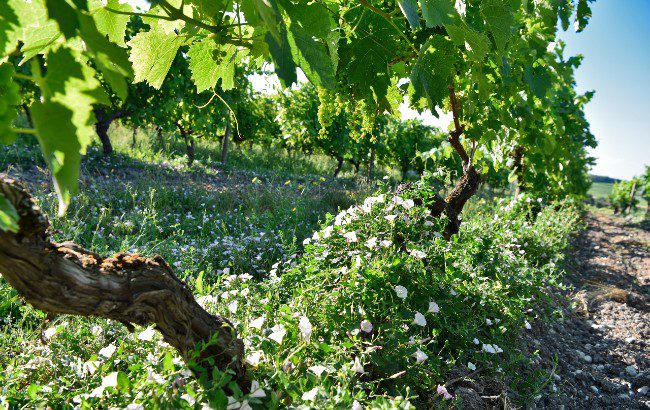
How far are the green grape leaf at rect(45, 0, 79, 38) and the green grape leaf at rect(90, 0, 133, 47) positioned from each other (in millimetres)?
477

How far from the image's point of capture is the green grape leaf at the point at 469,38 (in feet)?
3.39

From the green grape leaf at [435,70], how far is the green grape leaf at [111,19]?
2.41ft

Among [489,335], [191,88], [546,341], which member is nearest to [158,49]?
[489,335]

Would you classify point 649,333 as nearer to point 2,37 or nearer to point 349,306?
point 349,306

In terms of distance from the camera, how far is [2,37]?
0.65m

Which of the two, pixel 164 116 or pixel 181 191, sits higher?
pixel 164 116

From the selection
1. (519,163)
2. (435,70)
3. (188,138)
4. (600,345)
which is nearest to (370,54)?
(435,70)

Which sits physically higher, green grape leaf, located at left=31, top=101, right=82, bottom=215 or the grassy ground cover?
green grape leaf, located at left=31, top=101, right=82, bottom=215

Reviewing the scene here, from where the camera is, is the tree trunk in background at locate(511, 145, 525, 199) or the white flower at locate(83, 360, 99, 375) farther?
the tree trunk in background at locate(511, 145, 525, 199)

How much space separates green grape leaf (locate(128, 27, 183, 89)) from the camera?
119 cm

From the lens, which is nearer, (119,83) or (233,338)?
(119,83)

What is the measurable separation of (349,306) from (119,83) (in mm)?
1461

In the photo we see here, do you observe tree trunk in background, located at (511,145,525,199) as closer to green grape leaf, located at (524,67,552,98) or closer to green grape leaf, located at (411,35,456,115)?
green grape leaf, located at (524,67,552,98)

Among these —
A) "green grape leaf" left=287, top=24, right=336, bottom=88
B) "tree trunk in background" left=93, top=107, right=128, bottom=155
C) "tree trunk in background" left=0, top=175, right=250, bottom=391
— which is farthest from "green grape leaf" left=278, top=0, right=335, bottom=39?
"tree trunk in background" left=93, top=107, right=128, bottom=155
